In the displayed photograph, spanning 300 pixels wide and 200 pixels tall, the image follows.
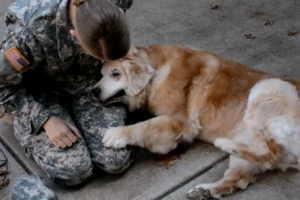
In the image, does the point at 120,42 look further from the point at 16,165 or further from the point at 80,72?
the point at 16,165

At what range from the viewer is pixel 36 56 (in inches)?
115

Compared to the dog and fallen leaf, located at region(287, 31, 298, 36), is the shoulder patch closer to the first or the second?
the dog

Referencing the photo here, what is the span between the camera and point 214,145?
129 inches

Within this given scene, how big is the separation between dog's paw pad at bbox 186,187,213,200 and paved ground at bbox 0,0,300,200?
0.07m

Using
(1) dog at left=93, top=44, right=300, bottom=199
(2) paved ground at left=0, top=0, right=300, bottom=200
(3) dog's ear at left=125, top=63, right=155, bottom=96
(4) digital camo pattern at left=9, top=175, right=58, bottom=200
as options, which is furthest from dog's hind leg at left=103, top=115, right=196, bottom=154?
(4) digital camo pattern at left=9, top=175, right=58, bottom=200

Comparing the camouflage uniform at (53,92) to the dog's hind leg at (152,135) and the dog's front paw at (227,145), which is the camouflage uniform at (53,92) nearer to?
the dog's hind leg at (152,135)

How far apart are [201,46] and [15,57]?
1.91m

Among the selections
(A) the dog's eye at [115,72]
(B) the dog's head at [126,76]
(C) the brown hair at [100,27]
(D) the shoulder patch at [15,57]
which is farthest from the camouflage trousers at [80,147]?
(C) the brown hair at [100,27]

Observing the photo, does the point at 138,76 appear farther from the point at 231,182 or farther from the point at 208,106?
the point at 231,182

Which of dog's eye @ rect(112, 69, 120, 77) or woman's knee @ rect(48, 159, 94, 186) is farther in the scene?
dog's eye @ rect(112, 69, 120, 77)

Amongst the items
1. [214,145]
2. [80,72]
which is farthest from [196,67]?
[80,72]

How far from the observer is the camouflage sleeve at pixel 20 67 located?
2.85 meters

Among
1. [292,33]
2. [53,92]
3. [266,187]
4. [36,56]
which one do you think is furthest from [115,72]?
[292,33]

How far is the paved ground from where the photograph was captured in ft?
A: 9.77
